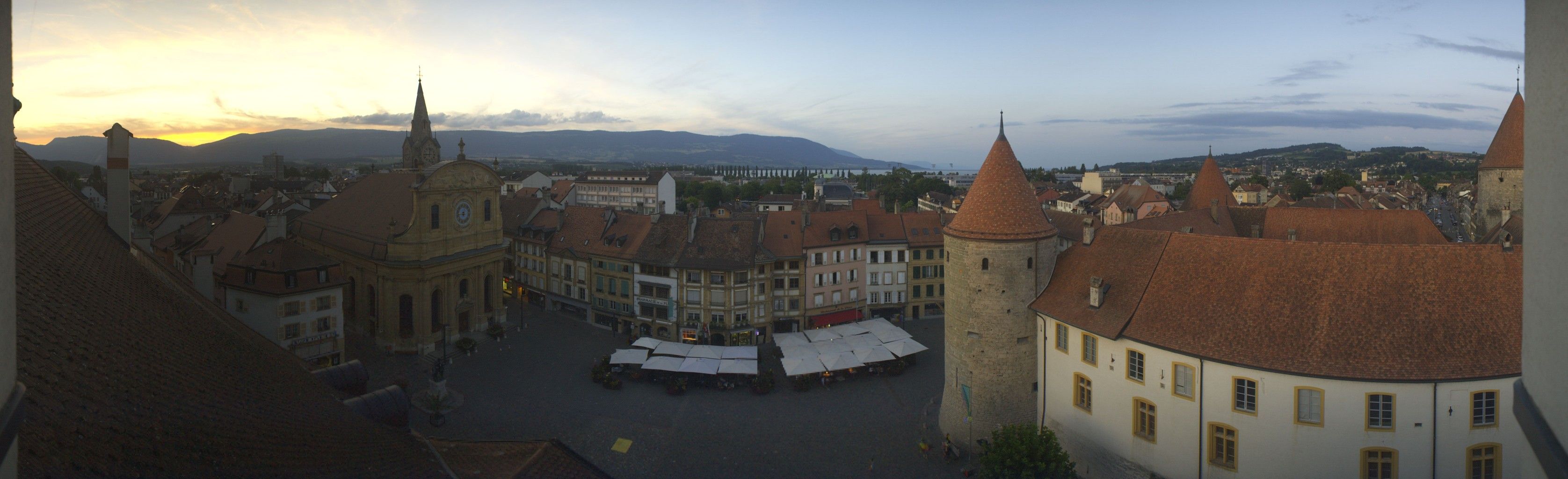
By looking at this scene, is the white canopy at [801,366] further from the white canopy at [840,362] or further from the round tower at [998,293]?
the round tower at [998,293]

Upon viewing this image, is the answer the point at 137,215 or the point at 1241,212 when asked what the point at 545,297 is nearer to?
the point at 137,215

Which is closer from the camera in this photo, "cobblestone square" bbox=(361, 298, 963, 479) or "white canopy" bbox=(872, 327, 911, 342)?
"cobblestone square" bbox=(361, 298, 963, 479)

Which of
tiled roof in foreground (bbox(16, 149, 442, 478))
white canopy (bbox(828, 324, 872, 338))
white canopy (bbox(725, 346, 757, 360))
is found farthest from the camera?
white canopy (bbox(828, 324, 872, 338))

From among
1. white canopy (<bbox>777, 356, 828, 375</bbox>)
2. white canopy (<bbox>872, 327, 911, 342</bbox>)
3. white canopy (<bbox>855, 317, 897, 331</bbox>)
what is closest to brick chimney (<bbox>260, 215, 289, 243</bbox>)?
white canopy (<bbox>777, 356, 828, 375</bbox>)

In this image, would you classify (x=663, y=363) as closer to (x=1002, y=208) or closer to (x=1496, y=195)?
(x=1002, y=208)

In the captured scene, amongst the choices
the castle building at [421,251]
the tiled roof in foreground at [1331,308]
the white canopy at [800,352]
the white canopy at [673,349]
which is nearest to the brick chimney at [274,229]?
the castle building at [421,251]

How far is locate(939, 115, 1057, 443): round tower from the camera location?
85.5 feet

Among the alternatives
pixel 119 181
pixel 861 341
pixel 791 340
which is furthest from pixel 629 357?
pixel 119 181

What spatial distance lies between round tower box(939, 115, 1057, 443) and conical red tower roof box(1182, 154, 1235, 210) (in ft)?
112

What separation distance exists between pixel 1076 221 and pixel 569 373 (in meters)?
43.1

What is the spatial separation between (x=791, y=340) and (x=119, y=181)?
1087 inches

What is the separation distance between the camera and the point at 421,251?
130 ft

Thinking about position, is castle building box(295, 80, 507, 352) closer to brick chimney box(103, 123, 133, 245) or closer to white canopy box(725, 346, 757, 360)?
white canopy box(725, 346, 757, 360)

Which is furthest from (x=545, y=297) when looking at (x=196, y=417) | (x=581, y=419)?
(x=196, y=417)
